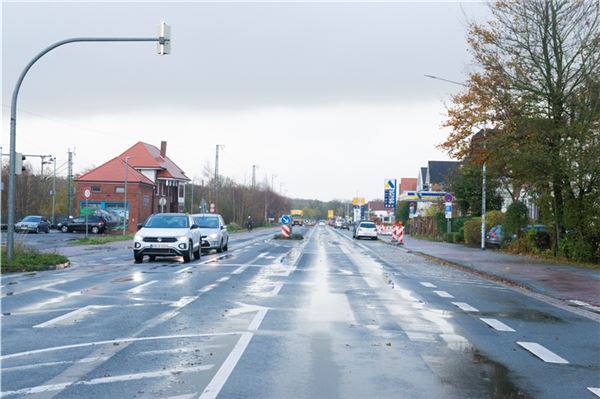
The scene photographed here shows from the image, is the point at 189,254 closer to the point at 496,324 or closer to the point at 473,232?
the point at 496,324

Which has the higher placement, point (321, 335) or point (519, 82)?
point (519, 82)

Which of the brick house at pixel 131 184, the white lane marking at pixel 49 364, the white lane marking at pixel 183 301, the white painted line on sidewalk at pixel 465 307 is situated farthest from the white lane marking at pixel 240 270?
the brick house at pixel 131 184

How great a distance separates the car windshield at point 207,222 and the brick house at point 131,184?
121 ft

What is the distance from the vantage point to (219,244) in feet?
99.7

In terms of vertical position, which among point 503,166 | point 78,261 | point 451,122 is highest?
point 451,122

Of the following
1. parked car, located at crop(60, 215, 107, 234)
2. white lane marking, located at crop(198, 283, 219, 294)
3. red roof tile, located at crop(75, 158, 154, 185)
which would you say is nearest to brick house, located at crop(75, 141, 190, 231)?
red roof tile, located at crop(75, 158, 154, 185)

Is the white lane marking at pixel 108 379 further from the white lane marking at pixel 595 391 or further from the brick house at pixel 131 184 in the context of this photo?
the brick house at pixel 131 184

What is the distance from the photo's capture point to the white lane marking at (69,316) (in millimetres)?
10000

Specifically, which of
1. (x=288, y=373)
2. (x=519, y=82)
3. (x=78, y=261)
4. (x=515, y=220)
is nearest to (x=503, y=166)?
(x=519, y=82)

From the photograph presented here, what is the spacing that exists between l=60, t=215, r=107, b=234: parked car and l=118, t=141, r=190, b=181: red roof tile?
19508 millimetres

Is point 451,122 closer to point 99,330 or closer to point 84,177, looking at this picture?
point 99,330

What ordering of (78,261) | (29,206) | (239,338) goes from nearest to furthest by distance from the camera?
(239,338) < (78,261) < (29,206)

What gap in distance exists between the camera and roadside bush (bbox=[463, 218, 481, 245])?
4075cm

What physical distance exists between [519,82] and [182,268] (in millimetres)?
14443
